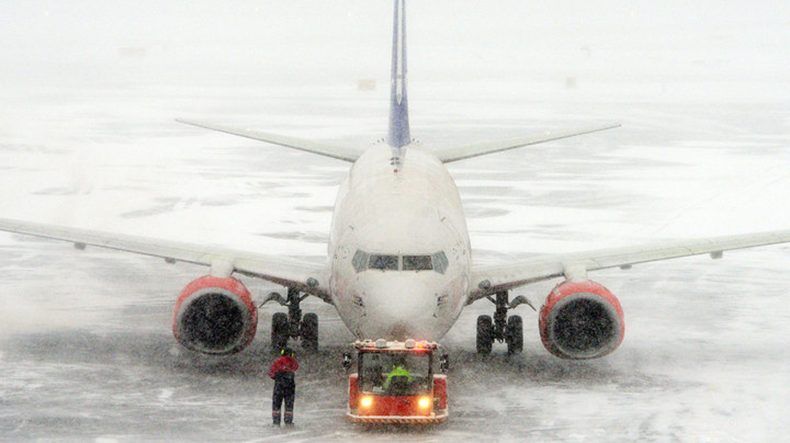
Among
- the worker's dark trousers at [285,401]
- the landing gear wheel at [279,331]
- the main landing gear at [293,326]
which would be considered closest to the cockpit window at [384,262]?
the worker's dark trousers at [285,401]

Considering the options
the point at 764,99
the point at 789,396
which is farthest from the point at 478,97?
the point at 789,396

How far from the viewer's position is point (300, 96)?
116 metres

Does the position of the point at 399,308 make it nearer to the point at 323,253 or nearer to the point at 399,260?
the point at 399,260

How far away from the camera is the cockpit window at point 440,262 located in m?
25.4

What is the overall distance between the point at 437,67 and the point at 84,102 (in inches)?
2385

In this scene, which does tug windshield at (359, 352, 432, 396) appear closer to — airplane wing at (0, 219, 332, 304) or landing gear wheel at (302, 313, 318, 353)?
airplane wing at (0, 219, 332, 304)

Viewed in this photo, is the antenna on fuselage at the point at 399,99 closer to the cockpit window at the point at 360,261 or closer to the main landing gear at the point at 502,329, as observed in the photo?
the main landing gear at the point at 502,329

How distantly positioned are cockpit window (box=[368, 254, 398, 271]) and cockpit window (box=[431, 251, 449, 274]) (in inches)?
31.0

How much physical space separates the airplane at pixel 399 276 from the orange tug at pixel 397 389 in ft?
2.16

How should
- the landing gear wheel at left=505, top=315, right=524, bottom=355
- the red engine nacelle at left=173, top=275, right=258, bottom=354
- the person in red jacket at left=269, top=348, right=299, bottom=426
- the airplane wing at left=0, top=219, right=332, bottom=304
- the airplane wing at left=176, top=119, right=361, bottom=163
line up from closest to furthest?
the person in red jacket at left=269, top=348, right=299, bottom=426
the red engine nacelle at left=173, top=275, right=258, bottom=354
the airplane wing at left=0, top=219, right=332, bottom=304
the landing gear wheel at left=505, top=315, right=524, bottom=355
the airplane wing at left=176, top=119, right=361, bottom=163

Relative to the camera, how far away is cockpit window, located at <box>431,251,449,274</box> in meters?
25.4

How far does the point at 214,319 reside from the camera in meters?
27.2

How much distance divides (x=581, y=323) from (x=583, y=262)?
90.3 inches

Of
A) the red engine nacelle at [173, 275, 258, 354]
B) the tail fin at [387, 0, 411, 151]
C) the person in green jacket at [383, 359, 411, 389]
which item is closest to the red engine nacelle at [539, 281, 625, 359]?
the person in green jacket at [383, 359, 411, 389]
